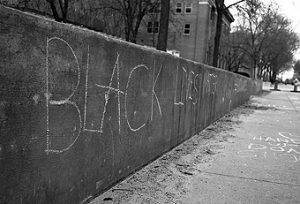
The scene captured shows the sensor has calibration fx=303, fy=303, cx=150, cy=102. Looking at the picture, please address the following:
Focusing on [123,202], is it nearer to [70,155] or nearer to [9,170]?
[70,155]

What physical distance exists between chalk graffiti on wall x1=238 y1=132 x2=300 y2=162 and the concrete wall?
2.42 meters

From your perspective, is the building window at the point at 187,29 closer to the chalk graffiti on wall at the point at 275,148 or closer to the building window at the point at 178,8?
the building window at the point at 178,8

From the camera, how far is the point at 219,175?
15.2 ft

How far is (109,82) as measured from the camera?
3.49 meters

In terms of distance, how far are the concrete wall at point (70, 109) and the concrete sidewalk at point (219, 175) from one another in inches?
11.2

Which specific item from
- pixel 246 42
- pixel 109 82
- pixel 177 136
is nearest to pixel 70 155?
pixel 109 82

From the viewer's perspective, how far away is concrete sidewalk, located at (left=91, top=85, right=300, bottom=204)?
3.70 metres

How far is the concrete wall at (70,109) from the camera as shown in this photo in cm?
219

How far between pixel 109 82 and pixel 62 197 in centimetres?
134

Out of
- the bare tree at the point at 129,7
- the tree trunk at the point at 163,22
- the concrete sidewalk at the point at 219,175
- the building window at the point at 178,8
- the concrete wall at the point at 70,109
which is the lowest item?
the concrete sidewalk at the point at 219,175

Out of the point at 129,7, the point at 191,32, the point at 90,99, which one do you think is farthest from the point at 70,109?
the point at 191,32

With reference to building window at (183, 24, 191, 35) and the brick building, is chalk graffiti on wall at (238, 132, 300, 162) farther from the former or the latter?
building window at (183, 24, 191, 35)

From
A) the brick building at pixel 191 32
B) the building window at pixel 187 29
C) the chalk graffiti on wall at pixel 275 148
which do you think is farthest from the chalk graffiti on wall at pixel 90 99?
the building window at pixel 187 29

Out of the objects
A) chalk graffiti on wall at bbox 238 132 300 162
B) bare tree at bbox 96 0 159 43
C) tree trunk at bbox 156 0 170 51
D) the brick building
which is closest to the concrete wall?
chalk graffiti on wall at bbox 238 132 300 162
